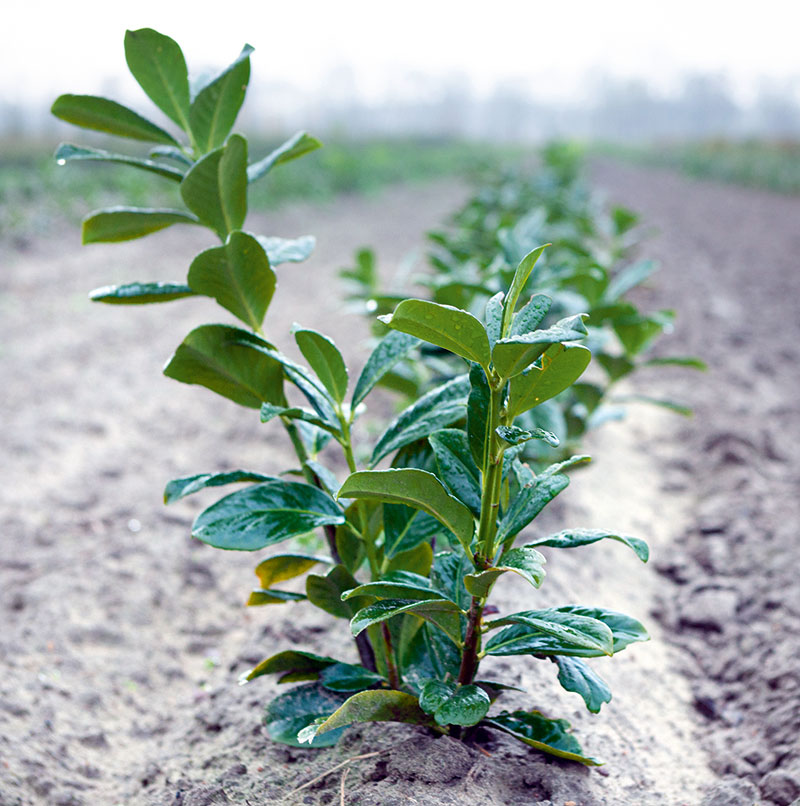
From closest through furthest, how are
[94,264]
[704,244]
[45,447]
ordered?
1. [45,447]
2. [94,264]
3. [704,244]

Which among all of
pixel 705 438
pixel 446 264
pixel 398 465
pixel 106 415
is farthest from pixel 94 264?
pixel 398 465

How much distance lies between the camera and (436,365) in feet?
6.97

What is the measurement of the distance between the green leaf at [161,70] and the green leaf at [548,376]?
84cm

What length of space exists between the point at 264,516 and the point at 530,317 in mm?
553

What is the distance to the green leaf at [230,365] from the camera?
115 cm

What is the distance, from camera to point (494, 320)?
1.03 meters

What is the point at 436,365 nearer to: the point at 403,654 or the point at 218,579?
the point at 403,654

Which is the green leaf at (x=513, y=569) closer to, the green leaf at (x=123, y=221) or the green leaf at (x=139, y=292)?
the green leaf at (x=139, y=292)

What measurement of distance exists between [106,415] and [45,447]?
0.49 metres

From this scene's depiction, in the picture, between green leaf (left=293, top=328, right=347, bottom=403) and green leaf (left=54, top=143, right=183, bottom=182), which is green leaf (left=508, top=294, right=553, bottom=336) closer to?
green leaf (left=293, top=328, right=347, bottom=403)

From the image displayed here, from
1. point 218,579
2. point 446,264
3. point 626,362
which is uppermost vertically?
point 446,264

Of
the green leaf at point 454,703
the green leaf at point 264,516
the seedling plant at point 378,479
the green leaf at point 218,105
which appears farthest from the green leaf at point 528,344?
the green leaf at point 218,105

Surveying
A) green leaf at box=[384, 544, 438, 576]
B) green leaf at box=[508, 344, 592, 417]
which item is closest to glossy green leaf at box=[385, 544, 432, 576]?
green leaf at box=[384, 544, 438, 576]

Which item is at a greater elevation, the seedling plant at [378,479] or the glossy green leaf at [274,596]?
the seedling plant at [378,479]
